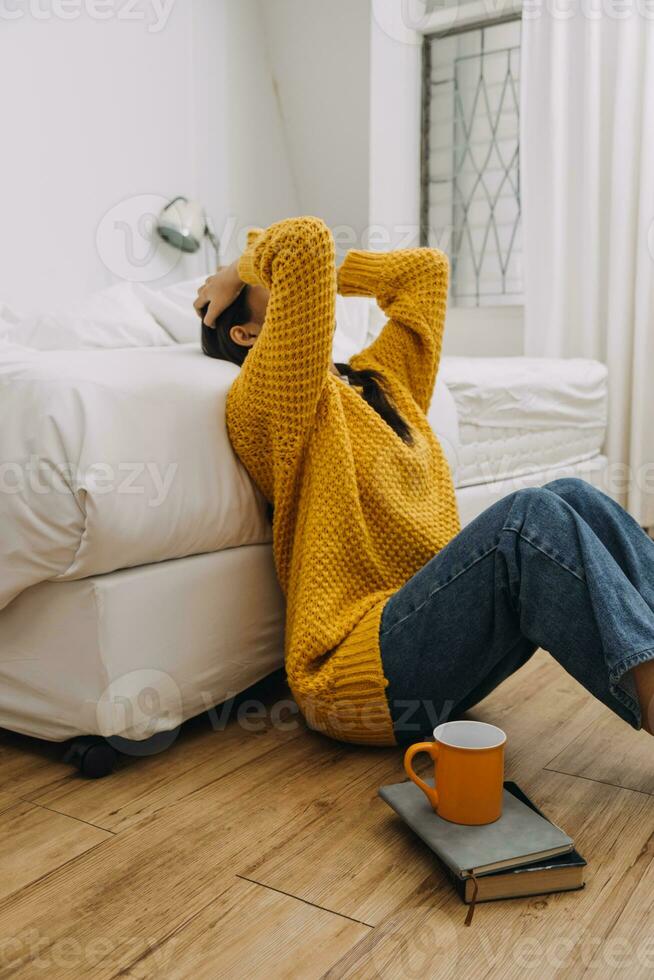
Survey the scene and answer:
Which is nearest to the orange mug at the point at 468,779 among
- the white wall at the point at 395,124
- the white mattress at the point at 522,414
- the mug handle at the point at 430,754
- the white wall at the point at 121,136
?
the mug handle at the point at 430,754

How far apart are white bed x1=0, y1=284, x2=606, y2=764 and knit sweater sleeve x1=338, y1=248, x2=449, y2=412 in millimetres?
283

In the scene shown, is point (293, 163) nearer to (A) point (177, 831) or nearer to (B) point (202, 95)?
(B) point (202, 95)

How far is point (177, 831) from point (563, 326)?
243 centimetres

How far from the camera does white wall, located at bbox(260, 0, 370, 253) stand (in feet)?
10.2

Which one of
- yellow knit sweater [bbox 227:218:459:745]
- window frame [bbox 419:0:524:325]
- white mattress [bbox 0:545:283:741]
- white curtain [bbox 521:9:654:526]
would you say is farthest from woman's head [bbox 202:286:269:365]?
window frame [bbox 419:0:524:325]

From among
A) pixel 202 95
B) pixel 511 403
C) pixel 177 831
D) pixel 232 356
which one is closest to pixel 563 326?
pixel 511 403

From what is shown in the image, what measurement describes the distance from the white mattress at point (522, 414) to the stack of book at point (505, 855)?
3.69ft

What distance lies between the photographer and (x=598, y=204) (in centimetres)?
297

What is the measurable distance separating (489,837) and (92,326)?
4.83 ft

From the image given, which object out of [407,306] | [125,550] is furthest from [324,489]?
[407,306]

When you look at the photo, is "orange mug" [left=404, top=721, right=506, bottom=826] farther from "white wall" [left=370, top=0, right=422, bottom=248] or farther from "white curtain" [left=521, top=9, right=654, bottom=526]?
"white wall" [left=370, top=0, right=422, bottom=248]

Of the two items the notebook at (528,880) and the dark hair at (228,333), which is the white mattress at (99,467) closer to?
the dark hair at (228,333)

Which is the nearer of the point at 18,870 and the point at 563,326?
the point at 18,870

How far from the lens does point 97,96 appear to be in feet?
8.64
